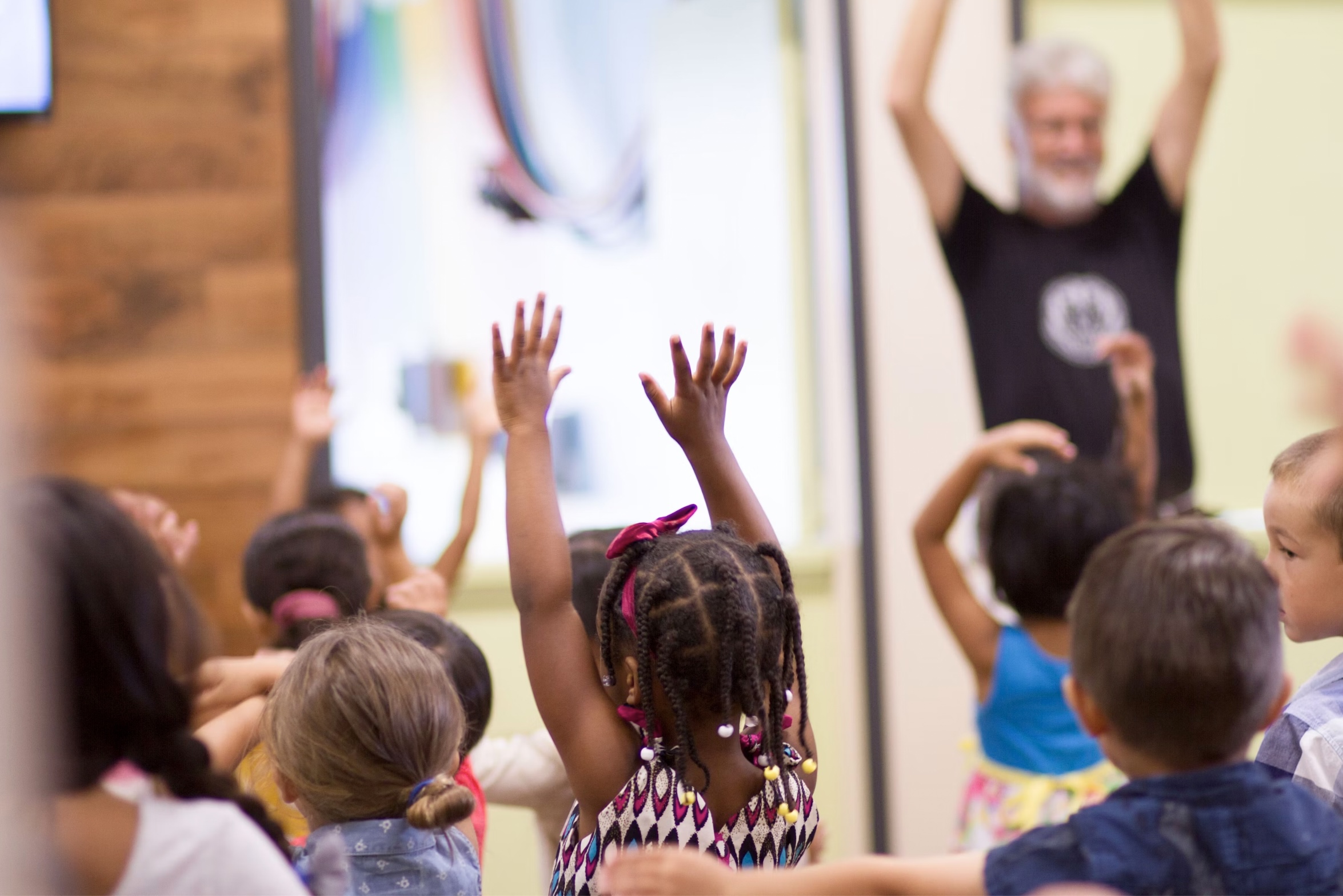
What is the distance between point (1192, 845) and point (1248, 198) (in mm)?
2412

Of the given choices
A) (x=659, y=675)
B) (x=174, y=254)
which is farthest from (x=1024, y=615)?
(x=174, y=254)

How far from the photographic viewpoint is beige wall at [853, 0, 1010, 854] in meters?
2.83

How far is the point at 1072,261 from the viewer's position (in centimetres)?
263

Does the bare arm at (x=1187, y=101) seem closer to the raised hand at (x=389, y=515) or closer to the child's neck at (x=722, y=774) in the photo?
the raised hand at (x=389, y=515)

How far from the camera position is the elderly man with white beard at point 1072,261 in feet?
8.44

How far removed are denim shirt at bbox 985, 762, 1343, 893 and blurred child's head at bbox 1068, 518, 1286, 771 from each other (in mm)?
25

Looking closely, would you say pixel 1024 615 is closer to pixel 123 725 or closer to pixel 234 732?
pixel 234 732

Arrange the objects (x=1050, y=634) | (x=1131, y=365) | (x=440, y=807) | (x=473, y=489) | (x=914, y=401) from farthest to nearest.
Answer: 1. (x=914, y=401)
2. (x=1131, y=365)
3. (x=473, y=489)
4. (x=1050, y=634)
5. (x=440, y=807)

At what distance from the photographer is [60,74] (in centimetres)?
264

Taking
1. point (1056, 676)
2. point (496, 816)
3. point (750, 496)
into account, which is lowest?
point (496, 816)

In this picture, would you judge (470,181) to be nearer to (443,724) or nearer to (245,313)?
(245,313)

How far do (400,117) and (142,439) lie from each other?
2.80 feet

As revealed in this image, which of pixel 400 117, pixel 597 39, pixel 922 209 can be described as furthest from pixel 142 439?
pixel 922 209

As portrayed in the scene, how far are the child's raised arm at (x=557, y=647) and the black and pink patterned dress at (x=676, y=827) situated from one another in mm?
26
